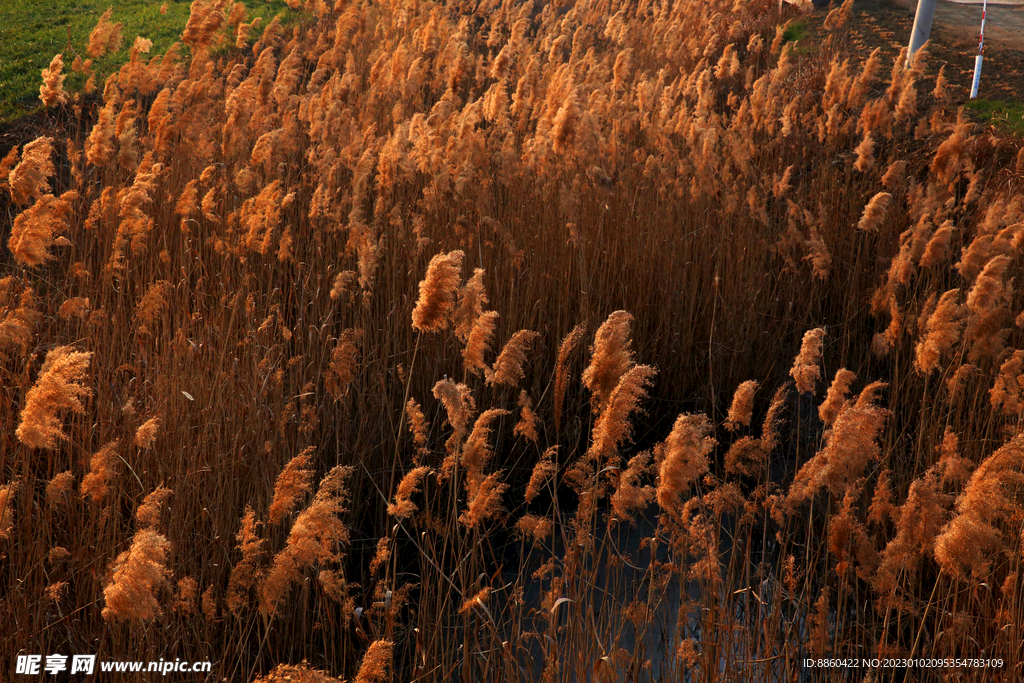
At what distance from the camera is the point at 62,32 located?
28.5ft

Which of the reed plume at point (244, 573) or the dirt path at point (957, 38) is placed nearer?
the reed plume at point (244, 573)

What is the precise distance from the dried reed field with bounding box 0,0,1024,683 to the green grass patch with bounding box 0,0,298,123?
5.17 ft

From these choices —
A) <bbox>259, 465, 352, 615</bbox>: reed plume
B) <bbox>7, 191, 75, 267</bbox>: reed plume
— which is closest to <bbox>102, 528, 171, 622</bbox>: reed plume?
<bbox>259, 465, 352, 615</bbox>: reed plume

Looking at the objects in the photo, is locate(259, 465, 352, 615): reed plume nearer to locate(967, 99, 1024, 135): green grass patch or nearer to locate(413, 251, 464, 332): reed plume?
locate(413, 251, 464, 332): reed plume

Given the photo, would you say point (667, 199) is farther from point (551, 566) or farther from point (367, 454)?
point (551, 566)

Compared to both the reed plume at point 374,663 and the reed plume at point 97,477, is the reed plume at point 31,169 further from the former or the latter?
the reed plume at point 374,663

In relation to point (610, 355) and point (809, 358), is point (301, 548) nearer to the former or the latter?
point (610, 355)

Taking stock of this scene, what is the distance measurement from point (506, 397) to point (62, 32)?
809cm

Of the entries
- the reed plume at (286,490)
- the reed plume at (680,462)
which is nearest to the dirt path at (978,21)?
the reed plume at (680,462)

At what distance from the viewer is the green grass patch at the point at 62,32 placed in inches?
274

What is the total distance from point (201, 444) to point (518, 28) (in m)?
4.43

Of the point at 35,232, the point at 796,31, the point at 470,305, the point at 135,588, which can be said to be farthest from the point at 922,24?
the point at 135,588

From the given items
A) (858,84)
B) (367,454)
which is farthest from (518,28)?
(367,454)

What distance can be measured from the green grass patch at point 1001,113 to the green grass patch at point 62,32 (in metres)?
7.02
